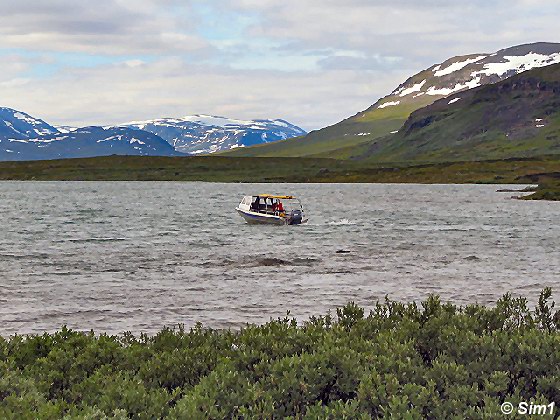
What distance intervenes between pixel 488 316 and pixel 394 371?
18.1 ft

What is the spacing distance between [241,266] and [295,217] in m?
35.9

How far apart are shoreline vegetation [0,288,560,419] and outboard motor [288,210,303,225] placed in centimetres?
6612

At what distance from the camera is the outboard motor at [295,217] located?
273ft

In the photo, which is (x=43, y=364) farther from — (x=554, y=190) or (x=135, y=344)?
(x=554, y=190)

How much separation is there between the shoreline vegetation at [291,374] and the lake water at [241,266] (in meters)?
13.1

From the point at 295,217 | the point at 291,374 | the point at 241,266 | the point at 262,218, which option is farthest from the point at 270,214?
the point at 291,374

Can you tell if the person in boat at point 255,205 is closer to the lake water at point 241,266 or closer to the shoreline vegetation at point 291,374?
the lake water at point 241,266

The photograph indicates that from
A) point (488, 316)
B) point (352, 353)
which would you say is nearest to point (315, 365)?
point (352, 353)

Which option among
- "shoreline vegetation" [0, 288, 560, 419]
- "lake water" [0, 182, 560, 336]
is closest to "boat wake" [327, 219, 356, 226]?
"lake water" [0, 182, 560, 336]

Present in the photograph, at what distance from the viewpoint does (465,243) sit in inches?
2499

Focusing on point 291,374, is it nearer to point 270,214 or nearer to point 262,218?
point 262,218

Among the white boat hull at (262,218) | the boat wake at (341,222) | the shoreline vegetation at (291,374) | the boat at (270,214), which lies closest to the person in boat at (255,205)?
the boat at (270,214)

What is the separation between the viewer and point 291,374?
463 inches

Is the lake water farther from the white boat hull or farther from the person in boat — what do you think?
the person in boat
